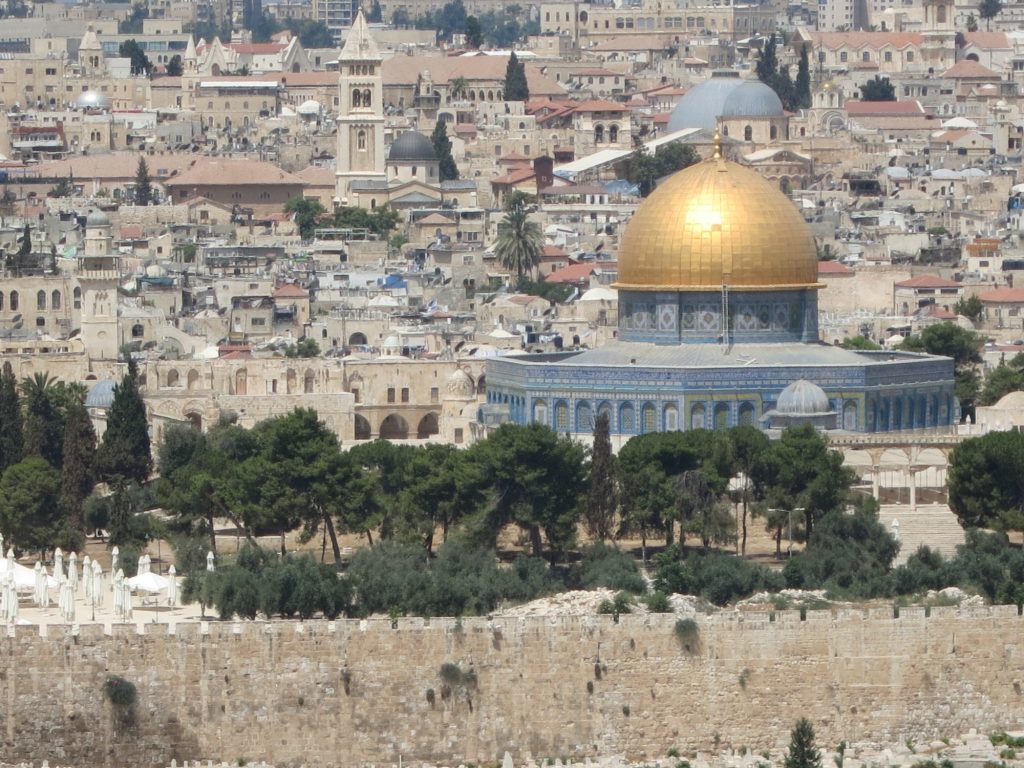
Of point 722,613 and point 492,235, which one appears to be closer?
point 722,613

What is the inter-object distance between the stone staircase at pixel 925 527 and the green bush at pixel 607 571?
393cm

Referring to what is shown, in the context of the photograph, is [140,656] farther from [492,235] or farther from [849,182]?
[849,182]

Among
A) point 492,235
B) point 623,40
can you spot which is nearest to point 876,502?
point 492,235

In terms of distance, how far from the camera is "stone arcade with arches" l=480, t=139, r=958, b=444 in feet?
233

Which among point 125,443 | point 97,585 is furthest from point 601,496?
point 125,443

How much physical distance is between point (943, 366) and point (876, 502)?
9.18 meters

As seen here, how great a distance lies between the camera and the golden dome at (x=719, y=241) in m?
72.3

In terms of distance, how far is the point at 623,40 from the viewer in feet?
605

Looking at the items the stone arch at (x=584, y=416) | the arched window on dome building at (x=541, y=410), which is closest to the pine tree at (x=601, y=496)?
the stone arch at (x=584, y=416)

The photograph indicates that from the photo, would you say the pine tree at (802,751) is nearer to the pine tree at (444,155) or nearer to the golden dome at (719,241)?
the golden dome at (719,241)

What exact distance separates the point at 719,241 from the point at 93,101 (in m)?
87.4

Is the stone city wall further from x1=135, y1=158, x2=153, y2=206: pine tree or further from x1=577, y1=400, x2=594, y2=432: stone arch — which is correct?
x1=135, y1=158, x2=153, y2=206: pine tree

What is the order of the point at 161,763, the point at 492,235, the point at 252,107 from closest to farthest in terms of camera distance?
the point at 161,763
the point at 492,235
the point at 252,107

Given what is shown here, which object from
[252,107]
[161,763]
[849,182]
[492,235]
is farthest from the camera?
[252,107]
